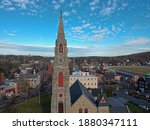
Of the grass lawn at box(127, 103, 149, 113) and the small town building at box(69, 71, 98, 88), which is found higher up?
the small town building at box(69, 71, 98, 88)

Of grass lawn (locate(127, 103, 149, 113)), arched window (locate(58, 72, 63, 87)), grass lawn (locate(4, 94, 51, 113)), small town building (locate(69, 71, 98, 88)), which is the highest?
arched window (locate(58, 72, 63, 87))

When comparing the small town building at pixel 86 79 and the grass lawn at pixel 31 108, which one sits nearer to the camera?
the grass lawn at pixel 31 108

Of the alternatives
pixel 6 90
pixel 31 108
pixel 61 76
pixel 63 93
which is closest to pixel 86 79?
pixel 6 90

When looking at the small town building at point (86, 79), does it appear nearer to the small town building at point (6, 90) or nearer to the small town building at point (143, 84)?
the small town building at point (143, 84)

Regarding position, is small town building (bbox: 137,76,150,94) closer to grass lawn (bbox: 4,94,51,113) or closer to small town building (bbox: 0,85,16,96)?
grass lawn (bbox: 4,94,51,113)

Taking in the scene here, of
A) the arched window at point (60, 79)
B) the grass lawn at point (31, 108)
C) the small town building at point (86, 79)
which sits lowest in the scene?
the grass lawn at point (31, 108)

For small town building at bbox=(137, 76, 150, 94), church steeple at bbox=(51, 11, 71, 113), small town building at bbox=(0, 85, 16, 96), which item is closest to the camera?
church steeple at bbox=(51, 11, 71, 113)

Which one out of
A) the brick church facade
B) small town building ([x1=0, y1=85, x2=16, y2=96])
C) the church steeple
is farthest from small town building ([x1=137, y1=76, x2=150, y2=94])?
small town building ([x1=0, y1=85, x2=16, y2=96])

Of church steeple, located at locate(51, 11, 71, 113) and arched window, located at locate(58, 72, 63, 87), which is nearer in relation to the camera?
church steeple, located at locate(51, 11, 71, 113)

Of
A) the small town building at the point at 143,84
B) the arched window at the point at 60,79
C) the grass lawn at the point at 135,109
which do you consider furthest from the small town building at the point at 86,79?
the arched window at the point at 60,79

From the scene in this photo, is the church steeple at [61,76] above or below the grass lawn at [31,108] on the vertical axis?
above

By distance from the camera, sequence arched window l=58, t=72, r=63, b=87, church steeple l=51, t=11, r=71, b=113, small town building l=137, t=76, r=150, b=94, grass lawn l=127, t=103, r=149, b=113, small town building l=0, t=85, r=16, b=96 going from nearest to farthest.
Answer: church steeple l=51, t=11, r=71, b=113 < arched window l=58, t=72, r=63, b=87 < grass lawn l=127, t=103, r=149, b=113 < small town building l=137, t=76, r=150, b=94 < small town building l=0, t=85, r=16, b=96

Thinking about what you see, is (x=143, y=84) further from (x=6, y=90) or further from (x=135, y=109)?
(x=6, y=90)

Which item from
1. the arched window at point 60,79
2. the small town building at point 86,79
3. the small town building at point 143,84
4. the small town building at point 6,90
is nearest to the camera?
the arched window at point 60,79
